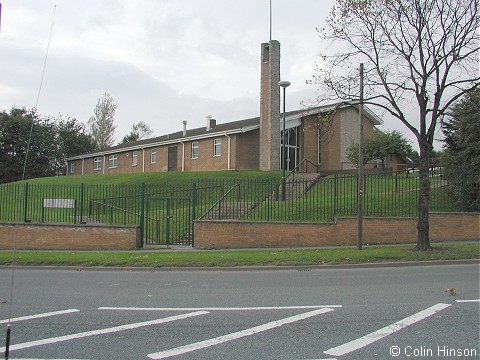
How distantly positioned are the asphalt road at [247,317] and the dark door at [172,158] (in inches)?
1045

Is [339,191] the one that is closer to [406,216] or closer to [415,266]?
[406,216]

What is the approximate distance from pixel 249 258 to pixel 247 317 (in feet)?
21.4

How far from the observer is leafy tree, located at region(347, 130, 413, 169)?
33375mm

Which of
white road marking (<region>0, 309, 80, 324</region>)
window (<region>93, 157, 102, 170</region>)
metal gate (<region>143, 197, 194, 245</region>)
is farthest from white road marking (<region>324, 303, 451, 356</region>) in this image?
window (<region>93, 157, 102, 170</region>)

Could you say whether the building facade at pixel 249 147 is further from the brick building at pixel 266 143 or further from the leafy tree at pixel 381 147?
the leafy tree at pixel 381 147

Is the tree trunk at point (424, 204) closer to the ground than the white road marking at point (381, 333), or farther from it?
farther from it

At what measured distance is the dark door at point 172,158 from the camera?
1469 inches

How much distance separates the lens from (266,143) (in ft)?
103

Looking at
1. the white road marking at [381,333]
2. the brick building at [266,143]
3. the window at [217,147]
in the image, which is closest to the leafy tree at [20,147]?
the brick building at [266,143]

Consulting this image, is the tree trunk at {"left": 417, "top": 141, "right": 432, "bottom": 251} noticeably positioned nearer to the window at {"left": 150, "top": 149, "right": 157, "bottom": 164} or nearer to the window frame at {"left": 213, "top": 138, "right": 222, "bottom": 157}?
the window frame at {"left": 213, "top": 138, "right": 222, "bottom": 157}

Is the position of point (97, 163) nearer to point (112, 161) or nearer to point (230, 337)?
point (112, 161)

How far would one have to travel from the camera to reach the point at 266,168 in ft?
102

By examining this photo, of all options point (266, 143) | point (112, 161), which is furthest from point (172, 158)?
point (112, 161)

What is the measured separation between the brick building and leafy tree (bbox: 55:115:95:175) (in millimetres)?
19483
